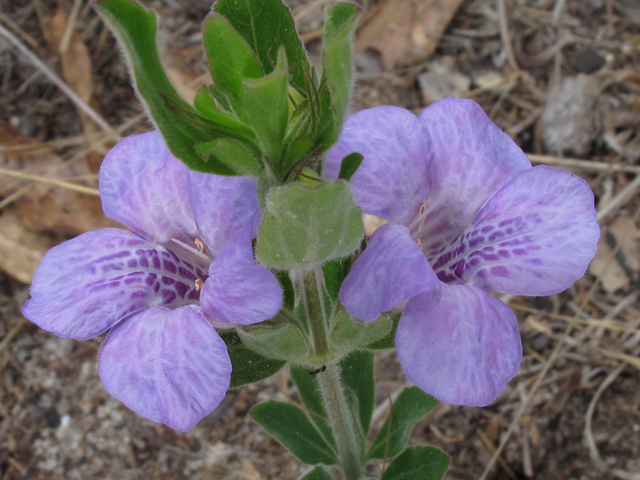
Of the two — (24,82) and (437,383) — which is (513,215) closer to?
(437,383)

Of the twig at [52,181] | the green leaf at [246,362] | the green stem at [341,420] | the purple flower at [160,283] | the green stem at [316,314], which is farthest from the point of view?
the twig at [52,181]

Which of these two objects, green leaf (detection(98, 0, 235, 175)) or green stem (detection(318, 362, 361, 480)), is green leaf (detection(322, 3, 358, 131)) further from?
green stem (detection(318, 362, 361, 480))

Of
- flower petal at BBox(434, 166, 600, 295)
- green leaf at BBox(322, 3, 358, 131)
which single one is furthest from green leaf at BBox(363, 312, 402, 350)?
green leaf at BBox(322, 3, 358, 131)

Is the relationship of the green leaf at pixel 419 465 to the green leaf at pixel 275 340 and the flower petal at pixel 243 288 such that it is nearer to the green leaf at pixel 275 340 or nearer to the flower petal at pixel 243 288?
the green leaf at pixel 275 340

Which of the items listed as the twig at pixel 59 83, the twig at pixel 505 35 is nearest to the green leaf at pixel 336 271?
the twig at pixel 59 83

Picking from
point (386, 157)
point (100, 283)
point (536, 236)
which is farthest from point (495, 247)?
point (100, 283)

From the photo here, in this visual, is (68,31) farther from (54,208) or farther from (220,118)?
(220,118)
